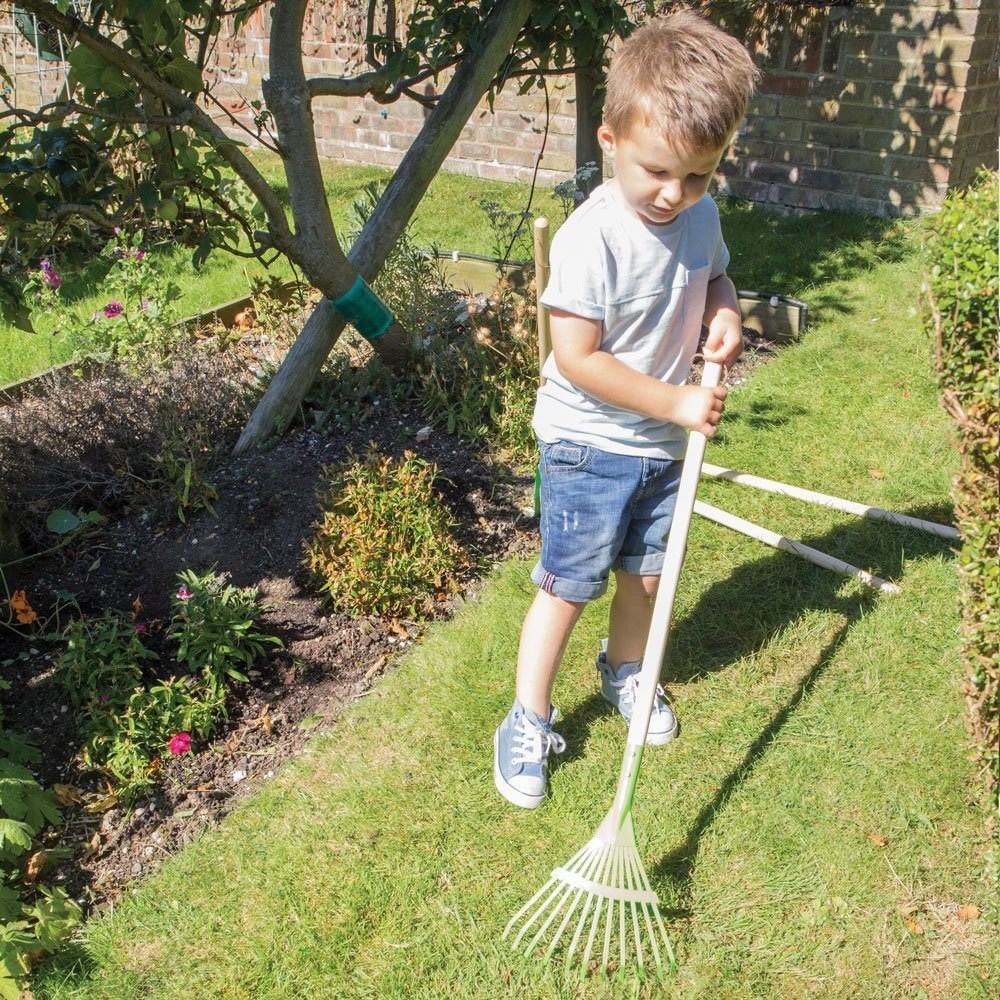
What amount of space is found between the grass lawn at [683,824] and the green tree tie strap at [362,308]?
4.53 ft

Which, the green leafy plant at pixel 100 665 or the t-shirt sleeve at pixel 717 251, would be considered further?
the green leafy plant at pixel 100 665

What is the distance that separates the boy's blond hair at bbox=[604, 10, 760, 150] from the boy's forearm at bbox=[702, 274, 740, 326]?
0.51 metres

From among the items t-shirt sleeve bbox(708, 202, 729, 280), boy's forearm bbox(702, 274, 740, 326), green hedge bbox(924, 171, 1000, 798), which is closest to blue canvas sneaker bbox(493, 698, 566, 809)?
green hedge bbox(924, 171, 1000, 798)

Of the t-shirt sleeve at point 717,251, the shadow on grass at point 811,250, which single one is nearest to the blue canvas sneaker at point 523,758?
the t-shirt sleeve at point 717,251

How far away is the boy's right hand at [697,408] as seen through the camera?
2131 millimetres

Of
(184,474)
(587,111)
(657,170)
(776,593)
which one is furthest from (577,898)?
(587,111)

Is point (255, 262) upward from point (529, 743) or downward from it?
→ upward

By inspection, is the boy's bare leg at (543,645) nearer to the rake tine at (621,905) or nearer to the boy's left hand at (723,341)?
the rake tine at (621,905)

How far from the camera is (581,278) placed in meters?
2.11

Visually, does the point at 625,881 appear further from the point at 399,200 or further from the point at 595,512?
the point at 399,200

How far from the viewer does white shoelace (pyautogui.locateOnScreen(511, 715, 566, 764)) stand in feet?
8.39

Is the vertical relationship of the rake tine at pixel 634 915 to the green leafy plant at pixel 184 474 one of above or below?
below

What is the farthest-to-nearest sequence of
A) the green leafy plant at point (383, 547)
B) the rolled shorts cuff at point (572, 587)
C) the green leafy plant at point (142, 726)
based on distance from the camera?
1. the green leafy plant at point (383, 547)
2. the green leafy plant at point (142, 726)
3. the rolled shorts cuff at point (572, 587)

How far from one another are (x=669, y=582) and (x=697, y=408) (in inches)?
16.0
